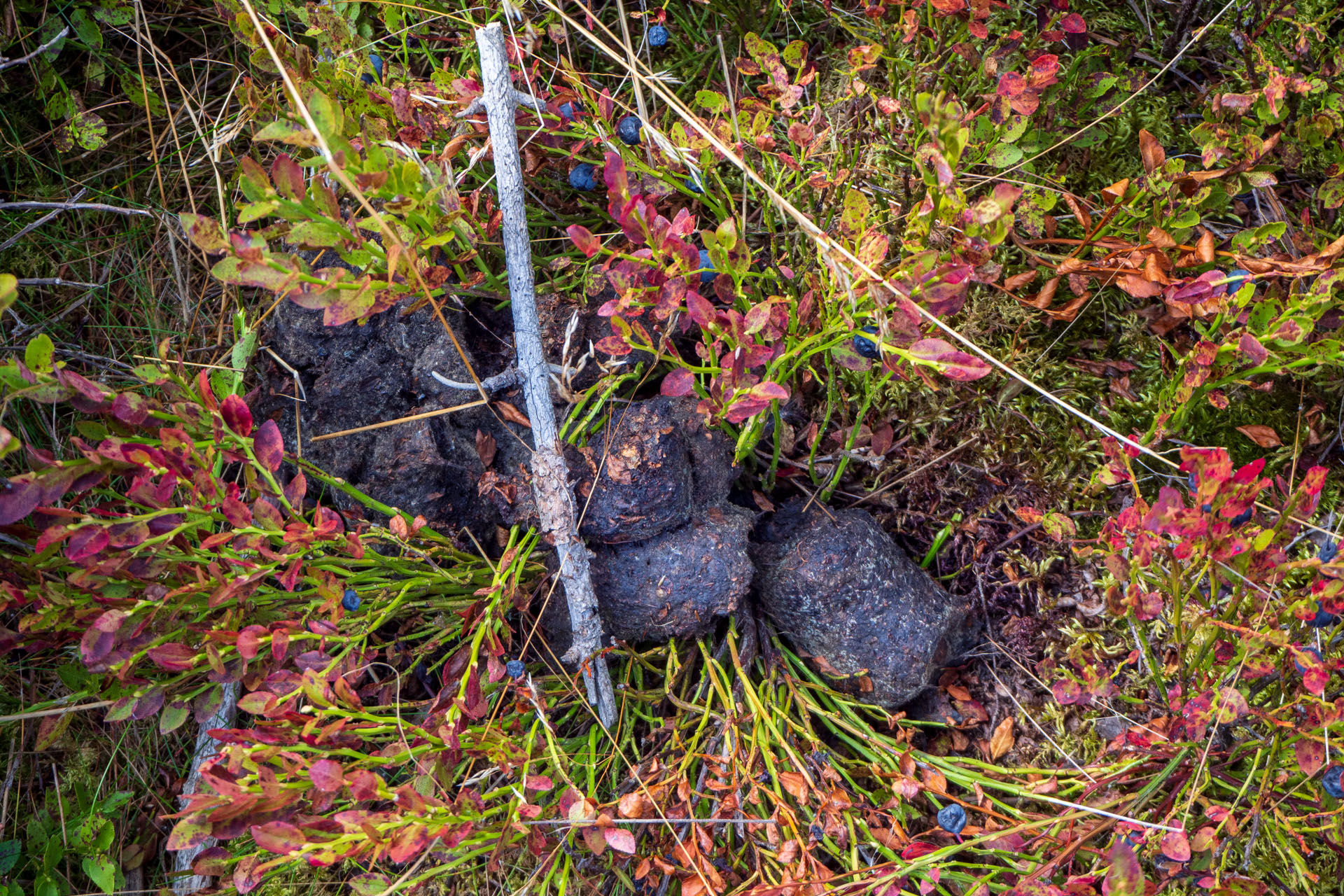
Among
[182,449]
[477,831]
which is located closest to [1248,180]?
[477,831]

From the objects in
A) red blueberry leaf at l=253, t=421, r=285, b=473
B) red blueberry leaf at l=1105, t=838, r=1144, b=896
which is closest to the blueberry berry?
red blueberry leaf at l=253, t=421, r=285, b=473

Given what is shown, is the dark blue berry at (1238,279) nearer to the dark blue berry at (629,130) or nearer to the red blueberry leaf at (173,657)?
the dark blue berry at (629,130)

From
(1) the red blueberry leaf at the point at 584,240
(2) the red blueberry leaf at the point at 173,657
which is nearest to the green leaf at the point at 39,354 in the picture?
(2) the red blueberry leaf at the point at 173,657

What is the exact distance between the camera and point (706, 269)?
1.58m

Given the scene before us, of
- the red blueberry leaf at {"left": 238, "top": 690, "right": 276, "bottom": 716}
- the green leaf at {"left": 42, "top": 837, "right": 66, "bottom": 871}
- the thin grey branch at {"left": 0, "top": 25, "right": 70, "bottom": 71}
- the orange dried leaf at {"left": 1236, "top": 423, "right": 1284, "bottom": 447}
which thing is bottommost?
the green leaf at {"left": 42, "top": 837, "right": 66, "bottom": 871}

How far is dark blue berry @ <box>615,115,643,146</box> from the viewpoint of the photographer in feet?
6.17

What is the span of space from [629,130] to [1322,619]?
68.7 inches

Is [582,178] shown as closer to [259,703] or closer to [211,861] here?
[259,703]

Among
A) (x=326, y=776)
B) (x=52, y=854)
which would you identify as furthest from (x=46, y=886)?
(x=326, y=776)

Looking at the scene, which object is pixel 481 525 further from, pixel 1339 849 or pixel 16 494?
pixel 1339 849

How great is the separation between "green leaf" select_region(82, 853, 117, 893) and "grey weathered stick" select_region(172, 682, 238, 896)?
0.47ft

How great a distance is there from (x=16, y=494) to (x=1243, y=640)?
6.78 feet

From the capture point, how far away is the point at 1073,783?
173cm

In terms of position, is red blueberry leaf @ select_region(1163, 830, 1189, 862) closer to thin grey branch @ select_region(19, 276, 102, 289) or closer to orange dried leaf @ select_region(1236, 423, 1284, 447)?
orange dried leaf @ select_region(1236, 423, 1284, 447)
